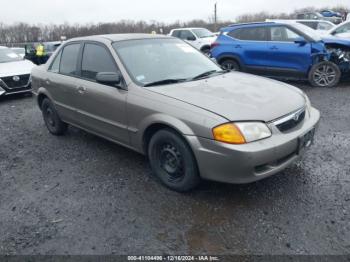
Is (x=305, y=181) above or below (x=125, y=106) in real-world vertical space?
below

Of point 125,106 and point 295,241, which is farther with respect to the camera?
point 125,106

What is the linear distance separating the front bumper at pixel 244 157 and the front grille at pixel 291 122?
0.20ft

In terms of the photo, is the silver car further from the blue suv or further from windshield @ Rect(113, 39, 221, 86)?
the blue suv

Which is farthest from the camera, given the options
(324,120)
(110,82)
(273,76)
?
(273,76)

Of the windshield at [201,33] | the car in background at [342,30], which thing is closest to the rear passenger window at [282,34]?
the car in background at [342,30]

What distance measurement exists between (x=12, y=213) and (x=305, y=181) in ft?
10.3

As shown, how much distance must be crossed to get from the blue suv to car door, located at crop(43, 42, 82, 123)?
5.26 metres

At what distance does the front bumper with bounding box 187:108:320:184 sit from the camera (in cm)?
280

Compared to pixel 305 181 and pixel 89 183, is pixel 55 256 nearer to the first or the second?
pixel 89 183

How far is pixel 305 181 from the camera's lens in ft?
11.5

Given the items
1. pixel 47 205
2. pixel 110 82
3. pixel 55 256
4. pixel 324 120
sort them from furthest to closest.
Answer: pixel 324 120 → pixel 110 82 → pixel 47 205 → pixel 55 256

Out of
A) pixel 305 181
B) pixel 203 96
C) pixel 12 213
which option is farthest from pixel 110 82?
pixel 305 181

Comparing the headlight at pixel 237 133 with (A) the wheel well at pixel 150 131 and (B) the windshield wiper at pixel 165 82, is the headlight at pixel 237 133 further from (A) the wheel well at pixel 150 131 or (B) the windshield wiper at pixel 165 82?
(B) the windshield wiper at pixel 165 82

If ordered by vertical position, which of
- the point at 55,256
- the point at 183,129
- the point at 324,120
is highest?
the point at 183,129
